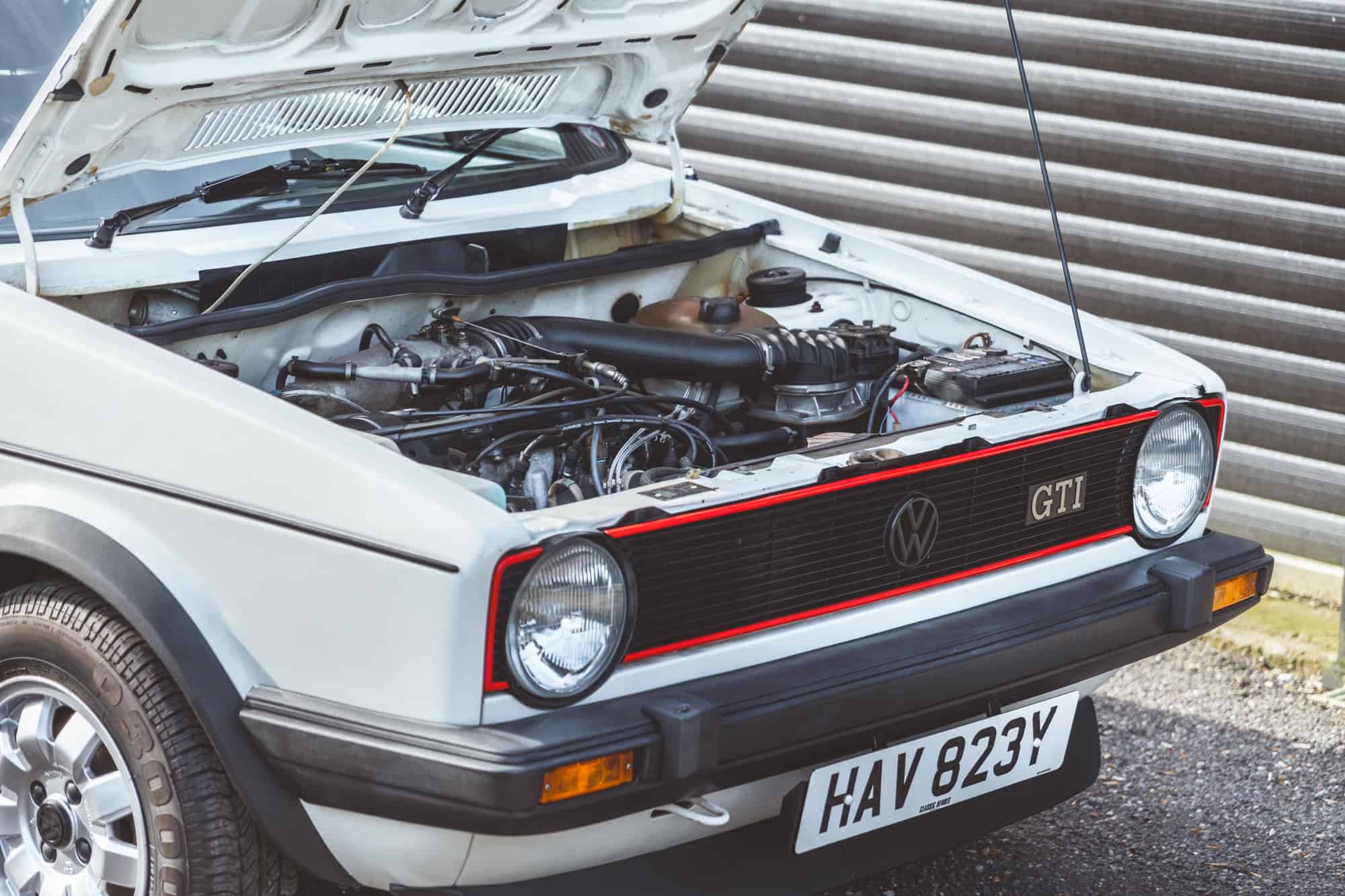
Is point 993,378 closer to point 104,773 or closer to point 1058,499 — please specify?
point 1058,499

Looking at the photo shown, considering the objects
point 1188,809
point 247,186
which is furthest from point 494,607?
point 1188,809

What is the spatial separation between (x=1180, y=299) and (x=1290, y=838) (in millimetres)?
1835

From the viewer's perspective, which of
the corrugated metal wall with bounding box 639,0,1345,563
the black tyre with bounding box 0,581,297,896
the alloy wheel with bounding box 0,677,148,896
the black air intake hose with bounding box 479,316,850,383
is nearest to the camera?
the black tyre with bounding box 0,581,297,896

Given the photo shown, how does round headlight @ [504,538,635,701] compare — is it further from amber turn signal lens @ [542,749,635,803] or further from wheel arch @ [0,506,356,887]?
wheel arch @ [0,506,356,887]

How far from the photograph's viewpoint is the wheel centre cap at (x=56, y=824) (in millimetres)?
2521

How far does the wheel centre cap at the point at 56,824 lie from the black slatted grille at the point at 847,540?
35.6 inches

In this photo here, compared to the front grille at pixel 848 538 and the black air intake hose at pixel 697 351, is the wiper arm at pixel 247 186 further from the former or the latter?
the front grille at pixel 848 538

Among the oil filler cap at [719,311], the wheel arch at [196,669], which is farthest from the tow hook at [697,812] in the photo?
the oil filler cap at [719,311]

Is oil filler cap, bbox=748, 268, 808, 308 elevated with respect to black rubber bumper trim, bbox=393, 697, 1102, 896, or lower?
elevated

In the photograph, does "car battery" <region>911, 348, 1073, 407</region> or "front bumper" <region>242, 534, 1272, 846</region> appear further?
"car battery" <region>911, 348, 1073, 407</region>

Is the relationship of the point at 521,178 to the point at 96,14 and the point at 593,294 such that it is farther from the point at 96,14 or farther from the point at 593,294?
the point at 96,14

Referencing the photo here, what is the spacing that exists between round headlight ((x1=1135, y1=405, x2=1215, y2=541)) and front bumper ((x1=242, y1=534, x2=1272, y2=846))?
0.64 ft

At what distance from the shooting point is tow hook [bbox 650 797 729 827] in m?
2.26

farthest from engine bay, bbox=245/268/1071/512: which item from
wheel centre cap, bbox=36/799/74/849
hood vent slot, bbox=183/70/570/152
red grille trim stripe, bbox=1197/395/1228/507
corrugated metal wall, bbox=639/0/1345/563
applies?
corrugated metal wall, bbox=639/0/1345/563
